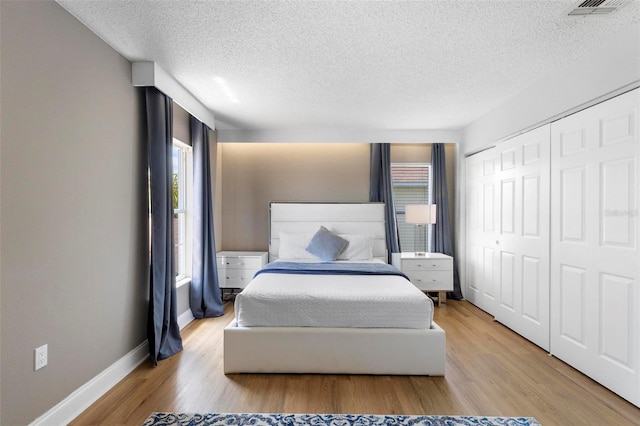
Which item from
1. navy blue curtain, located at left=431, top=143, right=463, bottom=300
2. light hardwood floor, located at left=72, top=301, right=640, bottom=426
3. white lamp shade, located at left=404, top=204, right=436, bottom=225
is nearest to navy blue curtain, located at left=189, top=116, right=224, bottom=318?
light hardwood floor, located at left=72, top=301, right=640, bottom=426

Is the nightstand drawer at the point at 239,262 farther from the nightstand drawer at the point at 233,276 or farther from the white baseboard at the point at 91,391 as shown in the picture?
the white baseboard at the point at 91,391

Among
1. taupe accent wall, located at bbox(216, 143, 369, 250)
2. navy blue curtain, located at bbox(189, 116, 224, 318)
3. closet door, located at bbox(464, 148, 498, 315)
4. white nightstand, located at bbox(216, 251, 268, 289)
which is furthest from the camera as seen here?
taupe accent wall, located at bbox(216, 143, 369, 250)

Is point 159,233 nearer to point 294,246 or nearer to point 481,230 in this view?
point 294,246

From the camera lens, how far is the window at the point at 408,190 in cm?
548

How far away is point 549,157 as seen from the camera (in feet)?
10.5

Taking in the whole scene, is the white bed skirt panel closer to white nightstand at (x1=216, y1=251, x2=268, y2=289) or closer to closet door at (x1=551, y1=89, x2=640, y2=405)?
closet door at (x1=551, y1=89, x2=640, y2=405)

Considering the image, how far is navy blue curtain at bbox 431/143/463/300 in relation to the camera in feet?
17.1

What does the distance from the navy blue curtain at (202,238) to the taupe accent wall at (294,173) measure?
1.03 m

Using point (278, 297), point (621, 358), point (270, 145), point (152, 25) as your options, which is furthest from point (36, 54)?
point (621, 358)

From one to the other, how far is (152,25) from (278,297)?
2.07m

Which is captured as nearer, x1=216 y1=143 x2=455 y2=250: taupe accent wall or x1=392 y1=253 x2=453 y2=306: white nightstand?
x1=392 y1=253 x2=453 y2=306: white nightstand

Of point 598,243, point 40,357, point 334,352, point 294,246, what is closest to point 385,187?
point 294,246

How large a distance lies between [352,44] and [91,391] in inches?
115

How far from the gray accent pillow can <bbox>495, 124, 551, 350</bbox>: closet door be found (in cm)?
187
